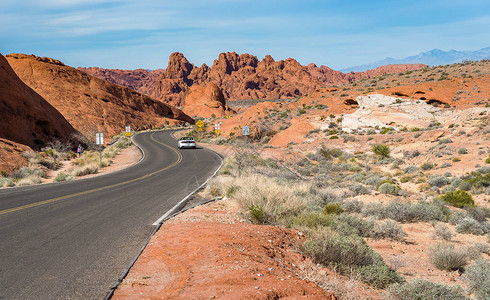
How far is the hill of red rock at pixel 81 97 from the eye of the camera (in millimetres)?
60041

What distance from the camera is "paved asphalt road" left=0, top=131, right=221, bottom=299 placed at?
4.92 m

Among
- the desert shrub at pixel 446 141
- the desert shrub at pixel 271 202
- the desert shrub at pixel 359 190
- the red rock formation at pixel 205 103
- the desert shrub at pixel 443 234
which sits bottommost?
the desert shrub at pixel 359 190

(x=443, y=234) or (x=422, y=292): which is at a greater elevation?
(x=422, y=292)

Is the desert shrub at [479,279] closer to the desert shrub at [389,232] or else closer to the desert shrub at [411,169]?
the desert shrub at [389,232]

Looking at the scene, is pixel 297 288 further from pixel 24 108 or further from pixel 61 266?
pixel 24 108

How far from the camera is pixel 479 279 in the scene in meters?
5.63

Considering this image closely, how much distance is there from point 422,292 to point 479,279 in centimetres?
154

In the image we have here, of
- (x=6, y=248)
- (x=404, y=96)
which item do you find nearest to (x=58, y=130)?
(x=6, y=248)

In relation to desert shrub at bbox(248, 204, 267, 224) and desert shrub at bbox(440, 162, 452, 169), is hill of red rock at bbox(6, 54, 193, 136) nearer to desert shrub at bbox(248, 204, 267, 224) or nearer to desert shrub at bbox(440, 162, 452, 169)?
desert shrub at bbox(440, 162, 452, 169)

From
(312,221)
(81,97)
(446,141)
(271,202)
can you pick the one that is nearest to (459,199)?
(312,221)

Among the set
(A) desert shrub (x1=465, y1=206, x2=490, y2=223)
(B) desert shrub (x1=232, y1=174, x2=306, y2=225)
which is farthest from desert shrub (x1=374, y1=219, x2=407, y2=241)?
(A) desert shrub (x1=465, y1=206, x2=490, y2=223)

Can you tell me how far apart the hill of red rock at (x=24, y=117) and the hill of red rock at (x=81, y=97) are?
16054mm

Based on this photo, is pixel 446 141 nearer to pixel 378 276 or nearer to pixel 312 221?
pixel 312 221

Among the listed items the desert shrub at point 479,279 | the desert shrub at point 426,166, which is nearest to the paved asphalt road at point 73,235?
the desert shrub at point 479,279
